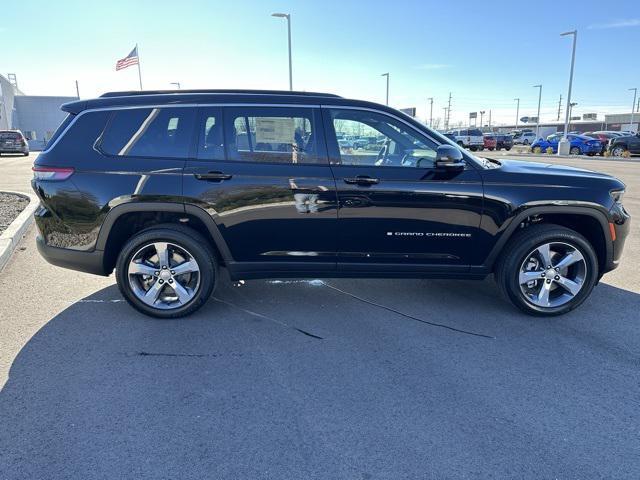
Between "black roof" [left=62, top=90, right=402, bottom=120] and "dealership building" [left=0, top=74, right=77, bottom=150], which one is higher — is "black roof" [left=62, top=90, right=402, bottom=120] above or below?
below

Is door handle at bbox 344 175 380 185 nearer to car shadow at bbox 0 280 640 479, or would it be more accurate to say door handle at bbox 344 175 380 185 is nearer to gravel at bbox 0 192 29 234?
car shadow at bbox 0 280 640 479

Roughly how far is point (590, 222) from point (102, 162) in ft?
14.3

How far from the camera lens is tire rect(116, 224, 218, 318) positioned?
159 inches

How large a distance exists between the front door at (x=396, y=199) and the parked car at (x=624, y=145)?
28619mm

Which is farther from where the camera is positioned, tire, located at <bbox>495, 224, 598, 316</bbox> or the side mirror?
tire, located at <bbox>495, 224, 598, 316</bbox>

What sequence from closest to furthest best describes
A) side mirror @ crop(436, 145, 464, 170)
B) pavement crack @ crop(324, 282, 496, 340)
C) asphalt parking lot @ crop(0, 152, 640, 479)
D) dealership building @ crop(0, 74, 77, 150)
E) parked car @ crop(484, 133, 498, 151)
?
asphalt parking lot @ crop(0, 152, 640, 479), side mirror @ crop(436, 145, 464, 170), pavement crack @ crop(324, 282, 496, 340), parked car @ crop(484, 133, 498, 151), dealership building @ crop(0, 74, 77, 150)

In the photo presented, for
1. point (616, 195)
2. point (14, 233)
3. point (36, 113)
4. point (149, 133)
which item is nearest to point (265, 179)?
point (149, 133)

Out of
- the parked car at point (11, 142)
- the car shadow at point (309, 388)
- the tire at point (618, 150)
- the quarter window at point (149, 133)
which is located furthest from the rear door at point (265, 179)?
the tire at point (618, 150)

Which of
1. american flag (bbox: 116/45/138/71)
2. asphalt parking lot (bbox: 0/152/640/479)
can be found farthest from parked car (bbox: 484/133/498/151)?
asphalt parking lot (bbox: 0/152/640/479)

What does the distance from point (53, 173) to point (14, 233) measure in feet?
10.6

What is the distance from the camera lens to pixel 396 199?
3.95m

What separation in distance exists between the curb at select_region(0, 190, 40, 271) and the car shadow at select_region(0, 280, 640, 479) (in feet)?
6.73

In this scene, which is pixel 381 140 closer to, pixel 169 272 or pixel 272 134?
pixel 272 134

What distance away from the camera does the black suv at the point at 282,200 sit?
3.94m
